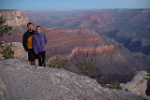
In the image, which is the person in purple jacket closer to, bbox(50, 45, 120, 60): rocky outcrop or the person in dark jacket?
the person in dark jacket

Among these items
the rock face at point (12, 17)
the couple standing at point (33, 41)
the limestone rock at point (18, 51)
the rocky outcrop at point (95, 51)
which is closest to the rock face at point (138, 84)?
the couple standing at point (33, 41)

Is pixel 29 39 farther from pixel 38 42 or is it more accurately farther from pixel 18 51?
pixel 18 51

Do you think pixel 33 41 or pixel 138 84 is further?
pixel 138 84

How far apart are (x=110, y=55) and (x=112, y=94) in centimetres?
3393

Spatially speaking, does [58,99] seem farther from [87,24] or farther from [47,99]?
[87,24]

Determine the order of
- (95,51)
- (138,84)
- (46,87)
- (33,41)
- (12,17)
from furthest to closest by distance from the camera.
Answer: (12,17) < (95,51) < (138,84) < (33,41) < (46,87)

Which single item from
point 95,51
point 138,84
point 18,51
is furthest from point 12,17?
point 138,84

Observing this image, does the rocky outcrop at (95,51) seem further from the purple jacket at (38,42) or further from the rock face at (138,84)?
the purple jacket at (38,42)

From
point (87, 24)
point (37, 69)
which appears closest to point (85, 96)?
point (37, 69)

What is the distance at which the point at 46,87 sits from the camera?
3535 millimetres

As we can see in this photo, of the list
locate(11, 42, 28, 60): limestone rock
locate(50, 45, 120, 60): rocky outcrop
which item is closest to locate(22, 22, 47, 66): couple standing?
locate(11, 42, 28, 60): limestone rock

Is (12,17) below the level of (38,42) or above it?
above

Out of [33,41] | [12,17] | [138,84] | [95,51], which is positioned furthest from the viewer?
[12,17]

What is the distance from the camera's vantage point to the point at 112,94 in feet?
13.1
